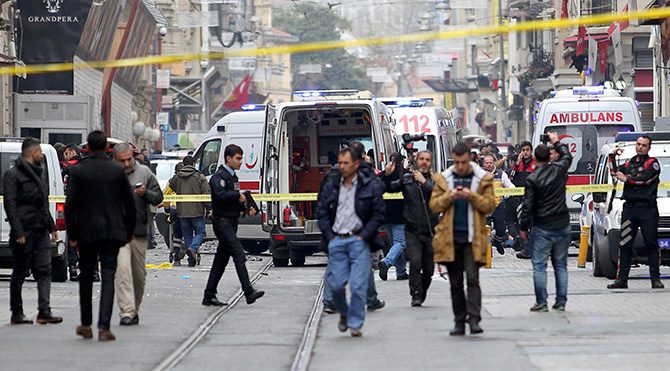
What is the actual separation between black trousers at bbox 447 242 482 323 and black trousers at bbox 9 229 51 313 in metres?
3.82

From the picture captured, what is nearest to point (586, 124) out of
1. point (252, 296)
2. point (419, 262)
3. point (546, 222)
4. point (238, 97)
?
point (419, 262)

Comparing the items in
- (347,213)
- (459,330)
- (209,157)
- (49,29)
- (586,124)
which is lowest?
(459,330)

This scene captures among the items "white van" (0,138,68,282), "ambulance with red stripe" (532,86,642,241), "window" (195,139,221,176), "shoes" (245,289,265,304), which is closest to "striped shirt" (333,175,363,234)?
"shoes" (245,289,265,304)

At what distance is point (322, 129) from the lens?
2561cm

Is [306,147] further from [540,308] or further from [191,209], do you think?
[540,308]

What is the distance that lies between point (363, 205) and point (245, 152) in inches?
563

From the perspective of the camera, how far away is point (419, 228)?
17438mm

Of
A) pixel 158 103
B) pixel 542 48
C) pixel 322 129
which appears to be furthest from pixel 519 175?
pixel 158 103

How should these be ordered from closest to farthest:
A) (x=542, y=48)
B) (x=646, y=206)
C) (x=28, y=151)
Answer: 1. (x=28, y=151)
2. (x=646, y=206)
3. (x=542, y=48)

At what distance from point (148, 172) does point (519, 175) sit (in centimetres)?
1203

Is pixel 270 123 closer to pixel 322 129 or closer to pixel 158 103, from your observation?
pixel 322 129

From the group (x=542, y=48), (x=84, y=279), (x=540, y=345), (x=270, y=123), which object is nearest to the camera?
(x=540, y=345)

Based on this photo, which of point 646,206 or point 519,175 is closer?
point 646,206

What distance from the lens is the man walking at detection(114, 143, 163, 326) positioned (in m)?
15.4
